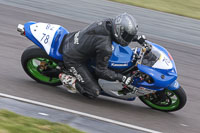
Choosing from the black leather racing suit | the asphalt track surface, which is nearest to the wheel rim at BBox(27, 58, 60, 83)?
the asphalt track surface

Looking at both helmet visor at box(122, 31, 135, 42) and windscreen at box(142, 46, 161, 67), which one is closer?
helmet visor at box(122, 31, 135, 42)

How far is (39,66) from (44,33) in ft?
2.24

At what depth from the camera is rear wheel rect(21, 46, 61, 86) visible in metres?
6.91

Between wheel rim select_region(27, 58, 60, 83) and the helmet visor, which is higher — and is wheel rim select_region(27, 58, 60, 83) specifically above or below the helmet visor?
below

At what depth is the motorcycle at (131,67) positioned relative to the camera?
21.4 feet

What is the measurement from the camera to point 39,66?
7195 mm

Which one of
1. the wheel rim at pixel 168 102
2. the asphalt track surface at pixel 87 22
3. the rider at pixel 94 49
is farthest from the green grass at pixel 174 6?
the rider at pixel 94 49

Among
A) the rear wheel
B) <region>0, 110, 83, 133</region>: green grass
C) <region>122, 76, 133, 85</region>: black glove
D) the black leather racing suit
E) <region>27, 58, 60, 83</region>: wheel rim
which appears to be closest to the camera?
<region>0, 110, 83, 133</region>: green grass

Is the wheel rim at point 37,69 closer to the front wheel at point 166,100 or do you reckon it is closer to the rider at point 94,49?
the rider at point 94,49

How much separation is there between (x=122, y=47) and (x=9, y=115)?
7.90ft

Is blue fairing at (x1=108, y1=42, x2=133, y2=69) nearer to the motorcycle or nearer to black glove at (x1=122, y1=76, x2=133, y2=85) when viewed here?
the motorcycle

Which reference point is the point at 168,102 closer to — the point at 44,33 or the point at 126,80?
the point at 126,80

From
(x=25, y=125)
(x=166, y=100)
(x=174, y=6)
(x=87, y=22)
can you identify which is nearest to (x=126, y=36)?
(x=166, y=100)

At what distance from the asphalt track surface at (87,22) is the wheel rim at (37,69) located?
165 millimetres
